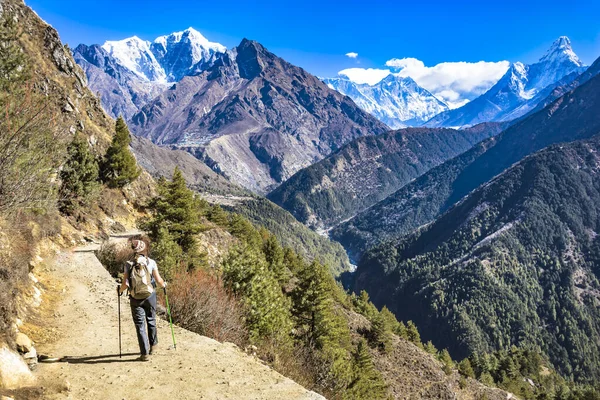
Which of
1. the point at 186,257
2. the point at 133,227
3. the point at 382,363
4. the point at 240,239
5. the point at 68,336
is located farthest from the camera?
the point at 240,239

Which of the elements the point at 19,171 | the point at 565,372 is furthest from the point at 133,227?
the point at 565,372

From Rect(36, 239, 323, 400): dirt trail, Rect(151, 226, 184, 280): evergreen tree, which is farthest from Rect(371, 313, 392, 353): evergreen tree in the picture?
Rect(36, 239, 323, 400): dirt trail

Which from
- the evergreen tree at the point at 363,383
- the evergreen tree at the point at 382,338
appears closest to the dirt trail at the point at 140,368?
the evergreen tree at the point at 363,383

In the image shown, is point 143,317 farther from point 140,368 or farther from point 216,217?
point 216,217

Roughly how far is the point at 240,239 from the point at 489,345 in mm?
192489

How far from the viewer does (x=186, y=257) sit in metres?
30.7

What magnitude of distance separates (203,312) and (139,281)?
5.69 meters

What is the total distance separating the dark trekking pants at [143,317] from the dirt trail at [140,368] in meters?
0.61

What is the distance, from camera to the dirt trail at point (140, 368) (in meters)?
9.54

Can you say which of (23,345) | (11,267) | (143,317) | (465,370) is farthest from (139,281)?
(465,370)

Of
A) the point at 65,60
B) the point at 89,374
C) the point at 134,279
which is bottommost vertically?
the point at 89,374

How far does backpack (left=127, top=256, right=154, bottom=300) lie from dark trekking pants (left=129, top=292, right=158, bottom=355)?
0.68ft

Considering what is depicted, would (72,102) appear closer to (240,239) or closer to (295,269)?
(240,239)

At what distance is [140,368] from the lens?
10.7 m
